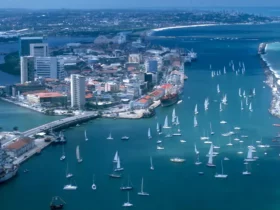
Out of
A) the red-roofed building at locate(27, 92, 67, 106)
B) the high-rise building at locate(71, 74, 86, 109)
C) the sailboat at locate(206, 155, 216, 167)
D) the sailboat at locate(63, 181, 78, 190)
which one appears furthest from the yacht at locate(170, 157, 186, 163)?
the red-roofed building at locate(27, 92, 67, 106)

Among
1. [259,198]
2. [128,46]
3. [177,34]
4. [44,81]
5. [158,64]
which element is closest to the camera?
[259,198]

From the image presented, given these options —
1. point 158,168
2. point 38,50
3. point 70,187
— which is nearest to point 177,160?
point 158,168

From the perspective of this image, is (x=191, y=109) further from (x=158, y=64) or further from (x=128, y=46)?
(x=128, y=46)

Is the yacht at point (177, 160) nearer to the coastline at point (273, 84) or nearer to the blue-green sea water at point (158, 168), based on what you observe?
the blue-green sea water at point (158, 168)

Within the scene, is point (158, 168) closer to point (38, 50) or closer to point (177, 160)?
point (177, 160)

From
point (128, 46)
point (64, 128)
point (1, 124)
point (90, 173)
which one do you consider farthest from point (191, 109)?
point (128, 46)

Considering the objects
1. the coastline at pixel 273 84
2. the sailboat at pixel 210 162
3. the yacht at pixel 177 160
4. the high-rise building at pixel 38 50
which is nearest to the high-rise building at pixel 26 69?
the high-rise building at pixel 38 50
